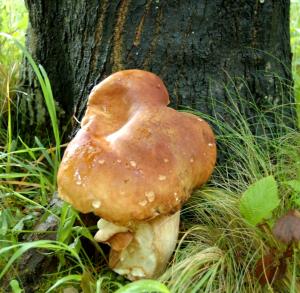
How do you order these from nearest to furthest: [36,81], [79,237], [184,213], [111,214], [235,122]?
[111,214]
[79,237]
[184,213]
[235,122]
[36,81]

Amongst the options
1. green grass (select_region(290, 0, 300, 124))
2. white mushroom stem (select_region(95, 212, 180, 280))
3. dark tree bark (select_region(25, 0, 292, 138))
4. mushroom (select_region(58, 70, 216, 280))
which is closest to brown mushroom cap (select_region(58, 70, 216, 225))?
mushroom (select_region(58, 70, 216, 280))

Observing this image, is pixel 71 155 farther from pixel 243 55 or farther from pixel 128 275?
pixel 243 55

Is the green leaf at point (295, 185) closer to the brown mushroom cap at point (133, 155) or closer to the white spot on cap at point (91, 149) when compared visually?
the brown mushroom cap at point (133, 155)

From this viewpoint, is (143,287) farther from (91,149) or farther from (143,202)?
(91,149)

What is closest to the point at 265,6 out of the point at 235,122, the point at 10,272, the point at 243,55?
the point at 243,55

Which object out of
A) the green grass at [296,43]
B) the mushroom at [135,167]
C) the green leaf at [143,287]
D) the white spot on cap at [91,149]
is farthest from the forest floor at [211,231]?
the green grass at [296,43]

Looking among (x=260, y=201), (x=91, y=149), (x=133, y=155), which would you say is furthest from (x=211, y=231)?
(x=91, y=149)

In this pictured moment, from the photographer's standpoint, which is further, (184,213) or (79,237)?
(184,213)
